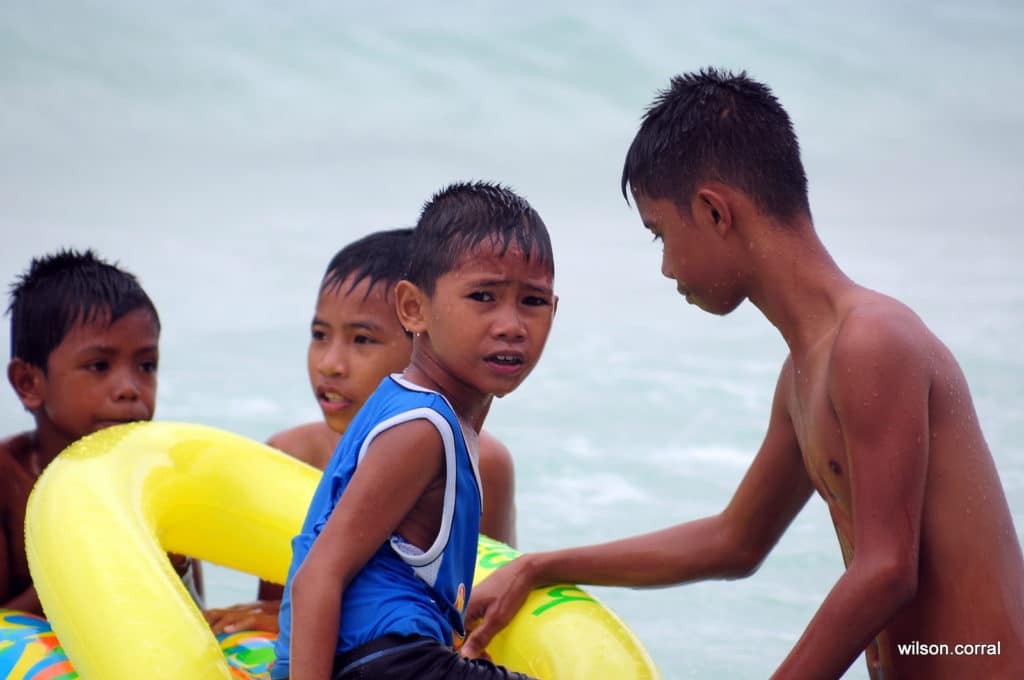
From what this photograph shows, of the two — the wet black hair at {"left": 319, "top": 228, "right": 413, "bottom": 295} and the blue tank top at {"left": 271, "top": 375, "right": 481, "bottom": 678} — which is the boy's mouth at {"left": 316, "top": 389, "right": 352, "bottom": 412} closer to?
the wet black hair at {"left": 319, "top": 228, "right": 413, "bottom": 295}

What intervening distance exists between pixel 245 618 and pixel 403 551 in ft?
4.01

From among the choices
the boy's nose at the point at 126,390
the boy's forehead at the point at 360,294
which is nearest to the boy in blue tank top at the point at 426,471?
the boy's forehead at the point at 360,294

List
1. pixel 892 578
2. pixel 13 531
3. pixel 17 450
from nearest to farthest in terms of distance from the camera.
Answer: pixel 892 578
pixel 13 531
pixel 17 450

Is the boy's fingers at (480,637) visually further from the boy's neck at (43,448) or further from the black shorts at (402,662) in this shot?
the boy's neck at (43,448)

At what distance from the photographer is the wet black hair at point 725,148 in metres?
2.50

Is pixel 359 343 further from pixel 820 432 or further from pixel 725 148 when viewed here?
pixel 820 432

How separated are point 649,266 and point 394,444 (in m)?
7.85

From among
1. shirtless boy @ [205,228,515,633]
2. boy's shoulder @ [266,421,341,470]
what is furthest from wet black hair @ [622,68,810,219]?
boy's shoulder @ [266,421,341,470]

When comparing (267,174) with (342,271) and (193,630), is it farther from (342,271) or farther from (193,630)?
(193,630)

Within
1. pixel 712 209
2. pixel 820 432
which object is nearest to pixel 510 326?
pixel 712 209

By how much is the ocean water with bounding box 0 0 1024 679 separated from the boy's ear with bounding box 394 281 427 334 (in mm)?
3550

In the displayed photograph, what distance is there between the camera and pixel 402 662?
2271 mm

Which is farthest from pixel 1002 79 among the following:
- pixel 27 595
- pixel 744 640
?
pixel 27 595

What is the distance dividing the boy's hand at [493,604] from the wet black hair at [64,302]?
1.27 meters
